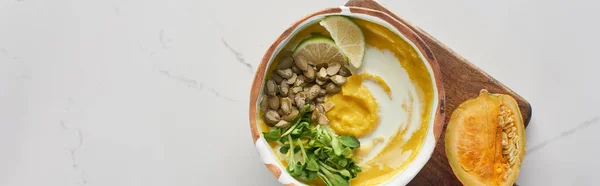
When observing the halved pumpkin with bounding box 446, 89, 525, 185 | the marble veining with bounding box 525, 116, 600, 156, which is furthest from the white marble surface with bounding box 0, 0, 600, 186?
the halved pumpkin with bounding box 446, 89, 525, 185

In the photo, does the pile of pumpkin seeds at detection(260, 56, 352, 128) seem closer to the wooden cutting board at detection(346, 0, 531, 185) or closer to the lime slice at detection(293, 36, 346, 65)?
the lime slice at detection(293, 36, 346, 65)

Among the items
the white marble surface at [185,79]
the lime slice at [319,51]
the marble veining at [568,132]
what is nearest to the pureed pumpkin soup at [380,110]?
the lime slice at [319,51]

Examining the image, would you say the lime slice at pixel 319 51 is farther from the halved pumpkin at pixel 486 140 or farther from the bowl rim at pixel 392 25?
the halved pumpkin at pixel 486 140

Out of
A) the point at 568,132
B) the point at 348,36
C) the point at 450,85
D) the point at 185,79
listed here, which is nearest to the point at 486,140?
the point at 450,85

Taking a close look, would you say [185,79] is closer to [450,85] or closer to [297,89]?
[297,89]

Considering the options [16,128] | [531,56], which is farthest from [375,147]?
[16,128]

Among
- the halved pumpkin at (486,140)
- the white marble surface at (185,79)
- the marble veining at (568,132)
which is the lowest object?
the marble veining at (568,132)
